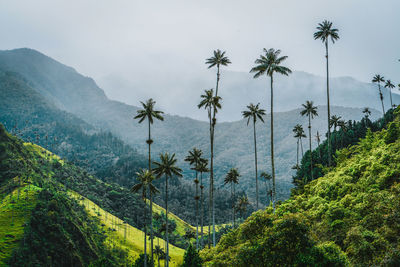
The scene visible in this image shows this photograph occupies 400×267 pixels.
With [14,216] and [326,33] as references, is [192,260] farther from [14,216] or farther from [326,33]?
[14,216]

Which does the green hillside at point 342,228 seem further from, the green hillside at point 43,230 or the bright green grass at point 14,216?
the bright green grass at point 14,216

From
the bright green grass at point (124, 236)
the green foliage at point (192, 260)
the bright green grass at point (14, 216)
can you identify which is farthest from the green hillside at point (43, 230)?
the green foliage at point (192, 260)

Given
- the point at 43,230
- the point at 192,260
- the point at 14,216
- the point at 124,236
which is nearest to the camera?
the point at 192,260

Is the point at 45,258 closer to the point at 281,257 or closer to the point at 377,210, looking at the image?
the point at 281,257

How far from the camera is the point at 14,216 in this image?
107500 mm

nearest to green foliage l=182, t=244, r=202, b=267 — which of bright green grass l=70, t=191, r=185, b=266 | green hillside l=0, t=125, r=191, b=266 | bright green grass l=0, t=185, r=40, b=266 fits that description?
green hillside l=0, t=125, r=191, b=266

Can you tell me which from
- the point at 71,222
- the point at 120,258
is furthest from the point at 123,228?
the point at 71,222

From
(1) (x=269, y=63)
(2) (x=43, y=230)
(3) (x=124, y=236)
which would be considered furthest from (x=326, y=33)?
(3) (x=124, y=236)

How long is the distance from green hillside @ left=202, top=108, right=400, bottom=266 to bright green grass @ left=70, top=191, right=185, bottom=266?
363ft

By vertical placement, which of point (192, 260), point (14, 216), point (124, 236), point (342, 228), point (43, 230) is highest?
point (342, 228)

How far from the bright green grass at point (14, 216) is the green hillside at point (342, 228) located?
264 ft

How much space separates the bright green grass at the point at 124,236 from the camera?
150125mm

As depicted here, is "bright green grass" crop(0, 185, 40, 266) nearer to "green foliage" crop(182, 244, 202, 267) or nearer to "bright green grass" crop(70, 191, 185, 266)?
"bright green grass" crop(70, 191, 185, 266)

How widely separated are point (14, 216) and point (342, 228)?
373ft
